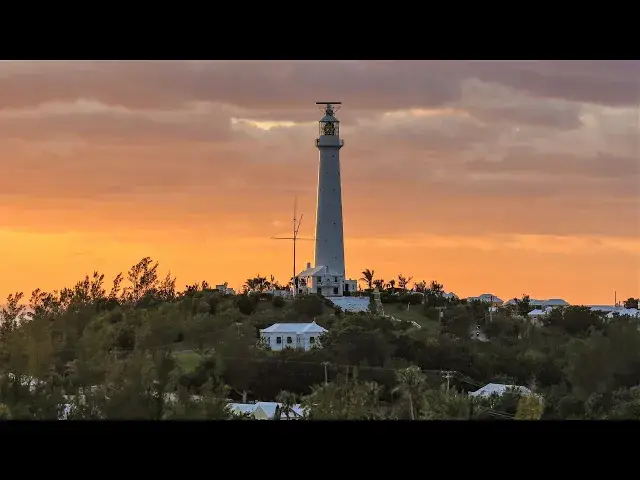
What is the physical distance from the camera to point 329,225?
37.0 m

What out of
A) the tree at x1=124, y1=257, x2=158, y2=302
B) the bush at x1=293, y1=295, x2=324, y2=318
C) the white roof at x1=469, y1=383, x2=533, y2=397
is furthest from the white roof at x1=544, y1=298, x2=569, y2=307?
the white roof at x1=469, y1=383, x2=533, y2=397

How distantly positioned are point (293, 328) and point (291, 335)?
79cm

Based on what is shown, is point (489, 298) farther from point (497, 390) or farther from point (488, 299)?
point (497, 390)

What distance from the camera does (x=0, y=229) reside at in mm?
21031

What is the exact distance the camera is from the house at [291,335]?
81.8 ft

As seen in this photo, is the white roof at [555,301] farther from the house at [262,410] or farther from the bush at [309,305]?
the house at [262,410]

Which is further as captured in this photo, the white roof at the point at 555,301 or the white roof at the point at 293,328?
the white roof at the point at 555,301

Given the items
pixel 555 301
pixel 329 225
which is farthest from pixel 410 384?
pixel 555 301

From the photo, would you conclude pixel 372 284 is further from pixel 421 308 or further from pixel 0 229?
pixel 0 229

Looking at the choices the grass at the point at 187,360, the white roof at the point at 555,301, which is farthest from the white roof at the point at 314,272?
the grass at the point at 187,360

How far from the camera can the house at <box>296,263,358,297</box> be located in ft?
117

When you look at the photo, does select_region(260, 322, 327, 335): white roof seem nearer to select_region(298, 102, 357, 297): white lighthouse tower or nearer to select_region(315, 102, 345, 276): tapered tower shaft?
select_region(298, 102, 357, 297): white lighthouse tower
